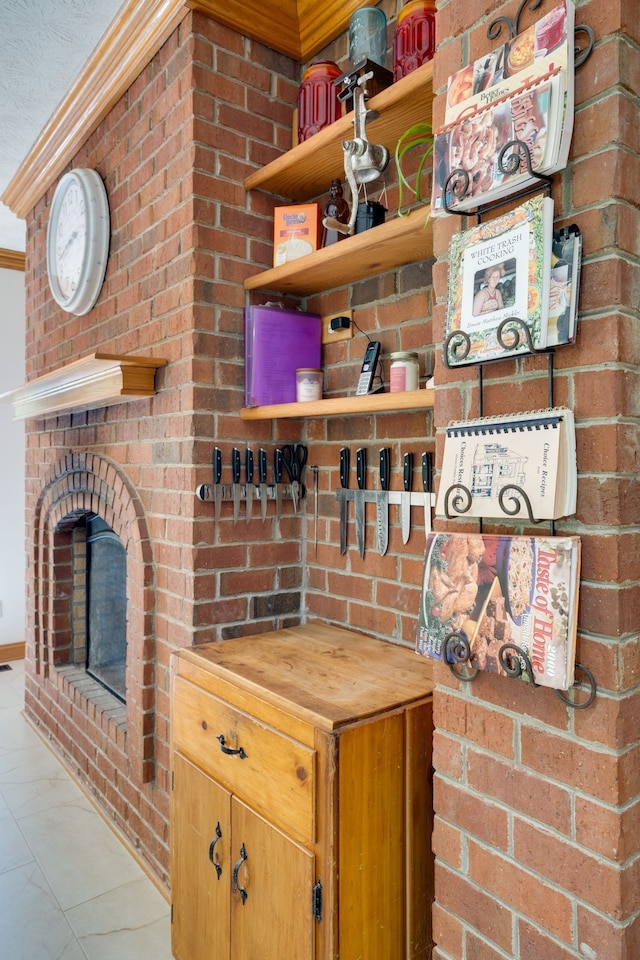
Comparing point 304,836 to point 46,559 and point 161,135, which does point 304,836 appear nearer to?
point 161,135

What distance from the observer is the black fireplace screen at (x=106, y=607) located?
2648 millimetres

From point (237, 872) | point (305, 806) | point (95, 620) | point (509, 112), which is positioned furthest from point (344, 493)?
point (95, 620)

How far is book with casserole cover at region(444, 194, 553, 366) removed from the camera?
0.92 metres

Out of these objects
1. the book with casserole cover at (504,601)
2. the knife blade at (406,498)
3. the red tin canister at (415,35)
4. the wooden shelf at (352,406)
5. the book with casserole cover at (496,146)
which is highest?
the red tin canister at (415,35)

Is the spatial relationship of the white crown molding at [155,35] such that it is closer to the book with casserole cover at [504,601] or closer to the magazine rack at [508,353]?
the magazine rack at [508,353]

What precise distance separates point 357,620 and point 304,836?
0.71 m

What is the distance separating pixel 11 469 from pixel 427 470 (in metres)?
3.66

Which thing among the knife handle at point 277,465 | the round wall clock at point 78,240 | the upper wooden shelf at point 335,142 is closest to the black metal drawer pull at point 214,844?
the knife handle at point 277,465

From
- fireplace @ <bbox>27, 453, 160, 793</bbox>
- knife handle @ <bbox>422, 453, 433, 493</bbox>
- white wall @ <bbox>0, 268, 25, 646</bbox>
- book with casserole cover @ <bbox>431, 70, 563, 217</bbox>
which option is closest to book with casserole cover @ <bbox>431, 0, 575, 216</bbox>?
book with casserole cover @ <bbox>431, 70, 563, 217</bbox>

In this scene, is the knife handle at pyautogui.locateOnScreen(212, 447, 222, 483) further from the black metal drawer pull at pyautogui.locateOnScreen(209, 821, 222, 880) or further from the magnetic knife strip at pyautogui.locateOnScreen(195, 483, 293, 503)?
the black metal drawer pull at pyautogui.locateOnScreen(209, 821, 222, 880)

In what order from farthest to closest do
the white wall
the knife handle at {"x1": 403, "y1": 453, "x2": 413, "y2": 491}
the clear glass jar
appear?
the white wall → the knife handle at {"x1": 403, "y1": 453, "x2": 413, "y2": 491} → the clear glass jar

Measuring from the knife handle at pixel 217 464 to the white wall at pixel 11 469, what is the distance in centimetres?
306

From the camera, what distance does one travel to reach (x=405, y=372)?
1528 millimetres

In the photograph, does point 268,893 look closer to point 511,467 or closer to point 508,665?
point 508,665
